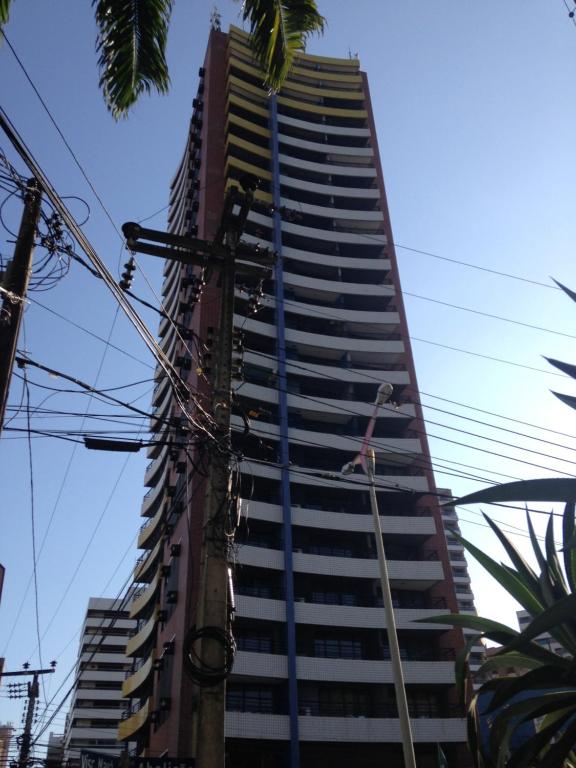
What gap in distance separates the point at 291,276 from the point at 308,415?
10582 mm

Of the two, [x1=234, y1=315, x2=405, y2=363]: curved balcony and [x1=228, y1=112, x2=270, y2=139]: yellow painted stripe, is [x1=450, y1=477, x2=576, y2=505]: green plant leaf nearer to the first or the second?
[x1=234, y1=315, x2=405, y2=363]: curved balcony

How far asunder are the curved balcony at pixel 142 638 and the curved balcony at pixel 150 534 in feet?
17.8

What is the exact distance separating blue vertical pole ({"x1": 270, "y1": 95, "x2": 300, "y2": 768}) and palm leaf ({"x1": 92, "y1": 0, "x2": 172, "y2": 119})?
1303 cm

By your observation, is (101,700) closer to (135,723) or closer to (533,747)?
(135,723)

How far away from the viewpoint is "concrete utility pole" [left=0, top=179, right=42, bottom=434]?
6.42m

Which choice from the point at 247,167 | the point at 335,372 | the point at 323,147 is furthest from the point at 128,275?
the point at 323,147

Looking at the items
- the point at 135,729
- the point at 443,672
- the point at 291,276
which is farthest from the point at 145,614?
the point at 291,276

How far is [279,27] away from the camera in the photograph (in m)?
8.39

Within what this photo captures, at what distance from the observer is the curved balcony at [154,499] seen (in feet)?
137

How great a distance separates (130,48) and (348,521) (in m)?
31.1

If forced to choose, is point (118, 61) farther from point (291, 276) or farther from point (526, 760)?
point (291, 276)

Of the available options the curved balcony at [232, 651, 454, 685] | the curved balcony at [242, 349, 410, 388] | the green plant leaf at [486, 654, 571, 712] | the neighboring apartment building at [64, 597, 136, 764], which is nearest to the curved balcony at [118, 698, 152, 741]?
the curved balcony at [232, 651, 454, 685]

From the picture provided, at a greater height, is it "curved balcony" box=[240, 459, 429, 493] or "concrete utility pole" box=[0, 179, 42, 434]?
"curved balcony" box=[240, 459, 429, 493]

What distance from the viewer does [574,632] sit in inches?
332
